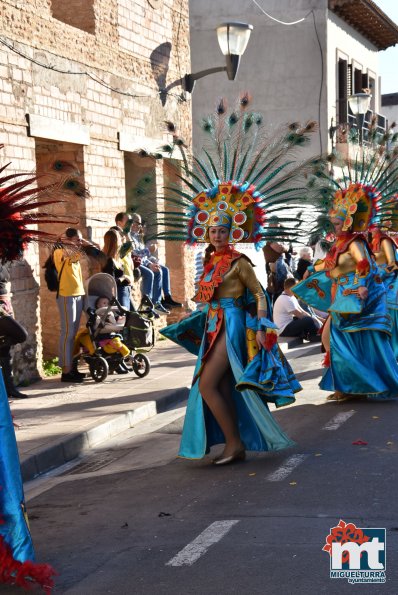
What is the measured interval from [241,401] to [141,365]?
4.44 metres

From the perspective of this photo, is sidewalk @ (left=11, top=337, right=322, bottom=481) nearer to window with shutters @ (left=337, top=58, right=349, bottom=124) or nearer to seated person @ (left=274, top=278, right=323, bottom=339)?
seated person @ (left=274, top=278, right=323, bottom=339)

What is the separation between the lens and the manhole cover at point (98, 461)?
7914 mm

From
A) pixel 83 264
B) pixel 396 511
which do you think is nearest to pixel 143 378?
pixel 83 264

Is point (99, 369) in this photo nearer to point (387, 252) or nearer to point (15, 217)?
point (387, 252)

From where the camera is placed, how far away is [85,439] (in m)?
8.75

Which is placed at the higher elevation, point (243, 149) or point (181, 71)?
point (181, 71)

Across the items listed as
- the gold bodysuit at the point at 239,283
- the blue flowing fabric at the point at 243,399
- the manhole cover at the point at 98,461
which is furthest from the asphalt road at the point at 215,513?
the gold bodysuit at the point at 239,283

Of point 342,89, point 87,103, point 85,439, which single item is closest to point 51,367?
point 87,103

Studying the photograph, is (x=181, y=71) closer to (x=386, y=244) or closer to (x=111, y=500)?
(x=386, y=244)

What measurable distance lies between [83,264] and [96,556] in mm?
8613

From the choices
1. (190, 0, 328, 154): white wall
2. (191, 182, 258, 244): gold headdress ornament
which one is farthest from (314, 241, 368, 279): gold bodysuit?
(190, 0, 328, 154): white wall

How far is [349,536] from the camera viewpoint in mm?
5453

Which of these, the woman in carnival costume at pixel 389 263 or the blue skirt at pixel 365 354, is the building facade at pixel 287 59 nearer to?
the woman in carnival costume at pixel 389 263

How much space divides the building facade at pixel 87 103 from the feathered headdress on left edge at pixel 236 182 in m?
1.79
